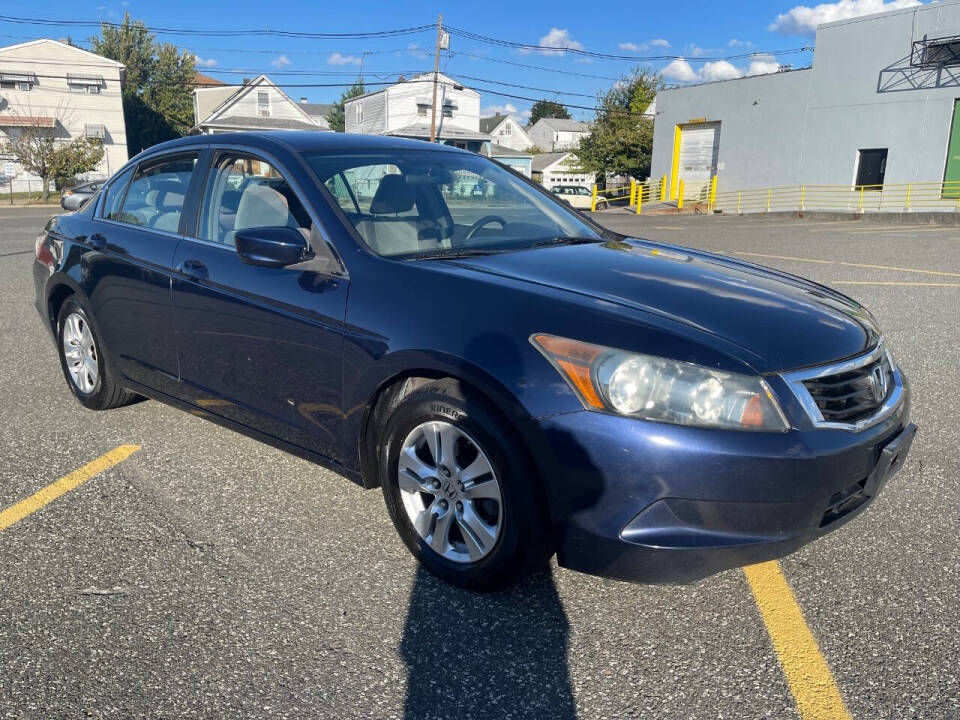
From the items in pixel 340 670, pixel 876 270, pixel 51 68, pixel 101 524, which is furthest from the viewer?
pixel 51 68

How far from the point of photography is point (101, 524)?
3379 millimetres

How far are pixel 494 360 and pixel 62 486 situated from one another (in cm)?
241

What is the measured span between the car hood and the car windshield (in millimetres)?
251

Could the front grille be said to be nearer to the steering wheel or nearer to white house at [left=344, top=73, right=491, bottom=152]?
the steering wheel

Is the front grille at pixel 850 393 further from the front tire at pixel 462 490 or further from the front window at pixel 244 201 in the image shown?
the front window at pixel 244 201

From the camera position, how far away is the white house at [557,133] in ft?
324

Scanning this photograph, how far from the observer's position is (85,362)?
4.77 metres

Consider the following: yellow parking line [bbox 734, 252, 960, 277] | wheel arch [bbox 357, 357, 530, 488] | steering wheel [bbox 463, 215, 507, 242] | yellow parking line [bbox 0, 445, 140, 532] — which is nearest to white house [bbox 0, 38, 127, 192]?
yellow parking line [bbox 734, 252, 960, 277]

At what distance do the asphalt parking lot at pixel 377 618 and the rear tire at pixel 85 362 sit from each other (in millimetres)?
661

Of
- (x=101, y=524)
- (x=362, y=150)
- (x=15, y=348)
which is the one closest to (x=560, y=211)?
(x=362, y=150)

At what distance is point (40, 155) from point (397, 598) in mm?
42718

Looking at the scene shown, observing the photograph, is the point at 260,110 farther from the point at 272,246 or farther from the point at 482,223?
the point at 272,246

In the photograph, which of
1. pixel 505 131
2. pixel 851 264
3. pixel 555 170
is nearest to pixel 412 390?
pixel 851 264

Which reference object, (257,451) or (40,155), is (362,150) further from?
(40,155)
